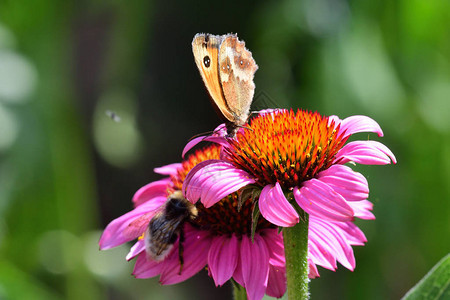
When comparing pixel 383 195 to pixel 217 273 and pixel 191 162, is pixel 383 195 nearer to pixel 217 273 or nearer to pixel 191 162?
pixel 191 162

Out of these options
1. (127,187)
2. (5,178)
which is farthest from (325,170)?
(127,187)

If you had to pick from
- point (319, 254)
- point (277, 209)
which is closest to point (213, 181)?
point (277, 209)

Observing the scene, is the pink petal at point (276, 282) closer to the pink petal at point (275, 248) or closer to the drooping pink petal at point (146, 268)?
the pink petal at point (275, 248)

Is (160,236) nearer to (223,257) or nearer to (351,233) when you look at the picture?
(223,257)

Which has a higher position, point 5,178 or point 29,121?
point 29,121

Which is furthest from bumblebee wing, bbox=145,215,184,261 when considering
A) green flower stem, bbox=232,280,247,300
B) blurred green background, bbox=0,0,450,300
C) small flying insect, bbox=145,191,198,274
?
blurred green background, bbox=0,0,450,300

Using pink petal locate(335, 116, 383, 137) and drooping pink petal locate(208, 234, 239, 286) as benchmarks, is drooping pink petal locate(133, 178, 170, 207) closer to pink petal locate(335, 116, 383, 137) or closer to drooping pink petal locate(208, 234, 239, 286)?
drooping pink petal locate(208, 234, 239, 286)
